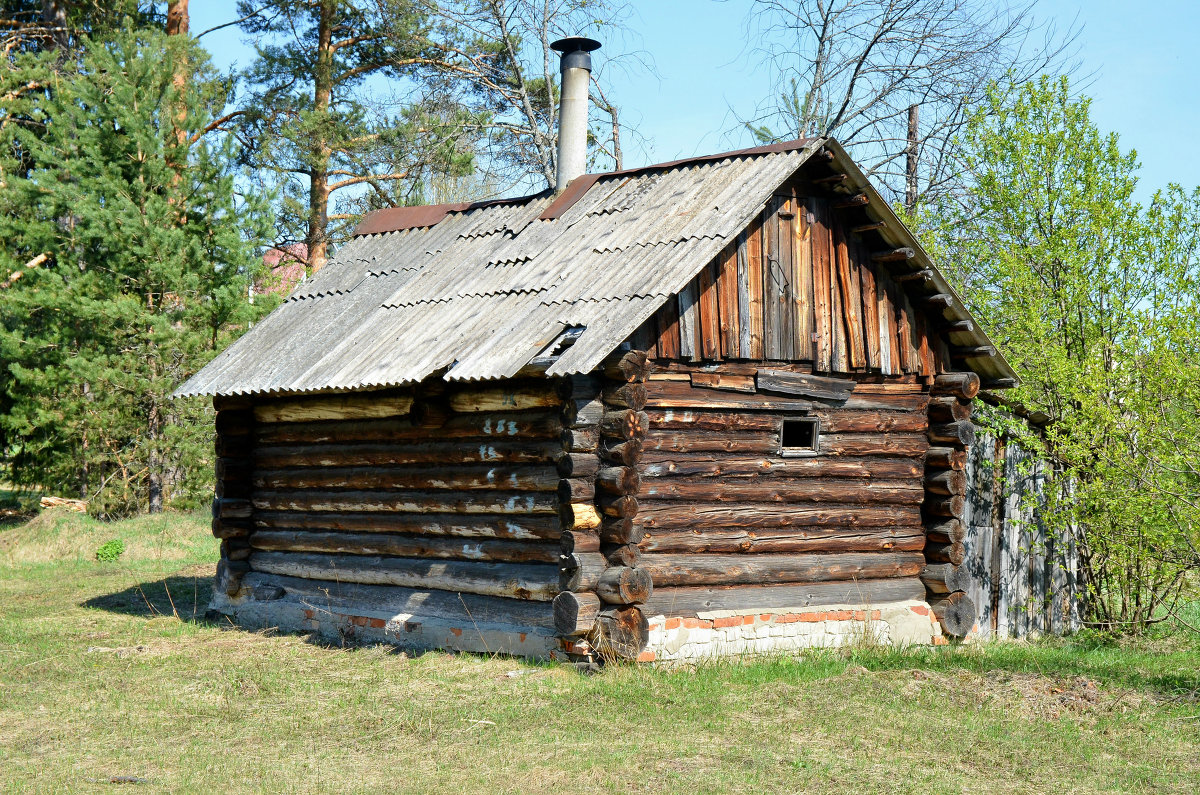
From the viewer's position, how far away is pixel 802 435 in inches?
435

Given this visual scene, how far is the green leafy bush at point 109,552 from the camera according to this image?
61.1ft

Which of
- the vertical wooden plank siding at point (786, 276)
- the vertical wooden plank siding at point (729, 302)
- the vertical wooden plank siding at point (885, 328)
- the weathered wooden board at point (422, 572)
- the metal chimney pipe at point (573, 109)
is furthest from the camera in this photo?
the metal chimney pipe at point (573, 109)

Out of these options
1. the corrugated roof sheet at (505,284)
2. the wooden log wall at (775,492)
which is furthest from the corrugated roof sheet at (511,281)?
the wooden log wall at (775,492)

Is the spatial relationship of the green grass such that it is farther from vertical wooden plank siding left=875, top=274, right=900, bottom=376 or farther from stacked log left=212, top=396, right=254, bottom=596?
vertical wooden plank siding left=875, top=274, right=900, bottom=376

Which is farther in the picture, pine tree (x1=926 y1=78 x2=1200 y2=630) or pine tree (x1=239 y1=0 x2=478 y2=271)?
pine tree (x1=239 y1=0 x2=478 y2=271)

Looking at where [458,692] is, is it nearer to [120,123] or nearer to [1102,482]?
[1102,482]

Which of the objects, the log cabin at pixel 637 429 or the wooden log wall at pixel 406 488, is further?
the wooden log wall at pixel 406 488

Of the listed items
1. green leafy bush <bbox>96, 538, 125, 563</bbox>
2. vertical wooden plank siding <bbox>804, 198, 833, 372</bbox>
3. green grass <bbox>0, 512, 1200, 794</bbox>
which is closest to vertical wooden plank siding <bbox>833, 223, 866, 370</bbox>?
vertical wooden plank siding <bbox>804, 198, 833, 372</bbox>

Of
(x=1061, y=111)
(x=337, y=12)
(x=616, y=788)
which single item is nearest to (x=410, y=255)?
(x=1061, y=111)

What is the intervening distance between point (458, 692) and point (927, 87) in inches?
621

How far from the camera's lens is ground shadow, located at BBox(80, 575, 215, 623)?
13602 mm

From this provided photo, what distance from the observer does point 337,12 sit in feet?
79.5

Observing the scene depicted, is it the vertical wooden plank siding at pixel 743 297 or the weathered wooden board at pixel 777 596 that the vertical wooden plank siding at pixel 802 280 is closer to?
the vertical wooden plank siding at pixel 743 297

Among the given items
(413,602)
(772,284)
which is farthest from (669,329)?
(413,602)
